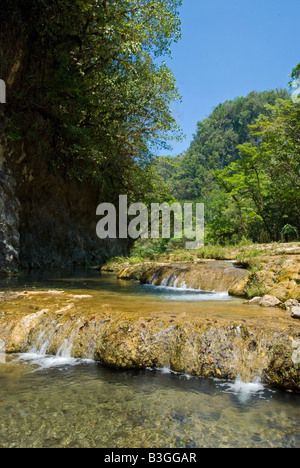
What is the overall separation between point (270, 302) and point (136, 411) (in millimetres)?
4049

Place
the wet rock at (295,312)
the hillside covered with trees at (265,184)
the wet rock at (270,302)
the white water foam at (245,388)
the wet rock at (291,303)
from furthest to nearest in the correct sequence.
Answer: the hillside covered with trees at (265,184) < the wet rock at (270,302) < the wet rock at (291,303) < the wet rock at (295,312) < the white water foam at (245,388)

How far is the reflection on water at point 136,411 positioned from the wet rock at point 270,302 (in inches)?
109

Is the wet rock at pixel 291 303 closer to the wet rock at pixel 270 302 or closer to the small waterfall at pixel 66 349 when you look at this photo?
the wet rock at pixel 270 302

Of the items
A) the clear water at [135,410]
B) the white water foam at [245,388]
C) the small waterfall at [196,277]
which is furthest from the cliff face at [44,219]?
the white water foam at [245,388]

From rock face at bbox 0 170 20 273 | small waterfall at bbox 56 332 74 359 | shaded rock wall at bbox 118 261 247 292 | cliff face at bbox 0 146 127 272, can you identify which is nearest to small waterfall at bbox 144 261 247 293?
shaded rock wall at bbox 118 261 247 292

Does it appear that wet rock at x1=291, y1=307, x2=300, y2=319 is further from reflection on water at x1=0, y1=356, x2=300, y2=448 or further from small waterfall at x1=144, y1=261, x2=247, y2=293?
small waterfall at x1=144, y1=261, x2=247, y2=293

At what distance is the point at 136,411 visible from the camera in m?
2.97

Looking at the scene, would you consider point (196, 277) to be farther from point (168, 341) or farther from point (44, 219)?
point (44, 219)

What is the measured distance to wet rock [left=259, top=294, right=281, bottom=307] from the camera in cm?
612

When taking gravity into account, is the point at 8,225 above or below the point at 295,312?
above

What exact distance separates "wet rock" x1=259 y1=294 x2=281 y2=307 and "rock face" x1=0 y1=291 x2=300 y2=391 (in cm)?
129

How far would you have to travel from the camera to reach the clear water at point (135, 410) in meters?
2.53

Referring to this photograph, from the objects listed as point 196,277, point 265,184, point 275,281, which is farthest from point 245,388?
point 265,184
